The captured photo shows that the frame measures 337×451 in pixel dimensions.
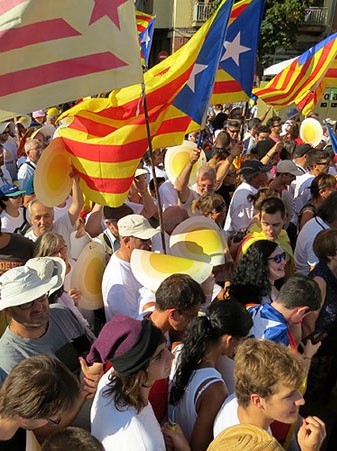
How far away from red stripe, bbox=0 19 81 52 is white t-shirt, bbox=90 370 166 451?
1.90m

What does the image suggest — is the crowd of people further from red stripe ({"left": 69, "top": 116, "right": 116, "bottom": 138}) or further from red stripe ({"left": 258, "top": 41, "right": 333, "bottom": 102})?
red stripe ({"left": 258, "top": 41, "right": 333, "bottom": 102})

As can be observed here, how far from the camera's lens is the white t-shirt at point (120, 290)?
9.65 feet

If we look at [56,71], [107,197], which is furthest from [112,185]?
[56,71]

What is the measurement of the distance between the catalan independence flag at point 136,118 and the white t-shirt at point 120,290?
0.47m

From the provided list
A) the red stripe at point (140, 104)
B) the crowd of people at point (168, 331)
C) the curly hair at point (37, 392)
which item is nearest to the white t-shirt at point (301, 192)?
the crowd of people at point (168, 331)

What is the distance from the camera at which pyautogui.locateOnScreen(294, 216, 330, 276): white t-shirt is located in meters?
3.79

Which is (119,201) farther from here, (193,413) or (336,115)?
(336,115)

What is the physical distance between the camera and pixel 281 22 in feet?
85.7

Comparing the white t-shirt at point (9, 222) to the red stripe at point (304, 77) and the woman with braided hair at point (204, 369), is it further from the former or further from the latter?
the red stripe at point (304, 77)

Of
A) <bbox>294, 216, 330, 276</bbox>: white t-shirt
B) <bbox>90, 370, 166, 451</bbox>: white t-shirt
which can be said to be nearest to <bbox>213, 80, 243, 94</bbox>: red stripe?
<bbox>294, 216, 330, 276</bbox>: white t-shirt

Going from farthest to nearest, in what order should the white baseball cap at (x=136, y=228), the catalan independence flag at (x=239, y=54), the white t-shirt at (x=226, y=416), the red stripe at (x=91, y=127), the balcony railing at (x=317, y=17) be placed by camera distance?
1. the balcony railing at (x=317, y=17)
2. the catalan independence flag at (x=239, y=54)
3. the red stripe at (x=91, y=127)
4. the white baseball cap at (x=136, y=228)
5. the white t-shirt at (x=226, y=416)

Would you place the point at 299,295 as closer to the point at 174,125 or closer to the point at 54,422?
the point at 54,422

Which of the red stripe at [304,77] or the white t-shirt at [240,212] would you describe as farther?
the red stripe at [304,77]

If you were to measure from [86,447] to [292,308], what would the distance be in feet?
4.85
